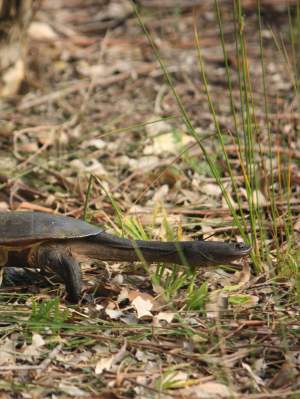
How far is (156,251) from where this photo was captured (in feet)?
9.68

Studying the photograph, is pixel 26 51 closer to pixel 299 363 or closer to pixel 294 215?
pixel 294 215

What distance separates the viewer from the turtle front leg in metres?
2.95

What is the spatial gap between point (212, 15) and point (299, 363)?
4.73 m

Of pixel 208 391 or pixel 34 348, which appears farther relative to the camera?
pixel 34 348

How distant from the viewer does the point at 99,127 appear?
5020mm

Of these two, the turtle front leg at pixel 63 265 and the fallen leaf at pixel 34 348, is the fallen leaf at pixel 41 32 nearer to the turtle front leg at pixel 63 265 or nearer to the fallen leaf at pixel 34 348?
the turtle front leg at pixel 63 265

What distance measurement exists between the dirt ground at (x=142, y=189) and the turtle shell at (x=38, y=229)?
0.22 metres

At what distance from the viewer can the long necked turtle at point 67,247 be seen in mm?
2939

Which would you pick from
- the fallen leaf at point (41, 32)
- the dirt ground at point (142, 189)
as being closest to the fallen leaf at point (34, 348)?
the dirt ground at point (142, 189)

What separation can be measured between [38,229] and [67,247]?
5.3 inches

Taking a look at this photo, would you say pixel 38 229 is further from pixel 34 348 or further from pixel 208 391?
pixel 208 391

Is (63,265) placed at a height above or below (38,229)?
below

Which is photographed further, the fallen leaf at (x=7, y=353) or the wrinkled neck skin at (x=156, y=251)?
the wrinkled neck skin at (x=156, y=251)

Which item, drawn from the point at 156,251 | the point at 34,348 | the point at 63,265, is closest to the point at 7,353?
the point at 34,348
